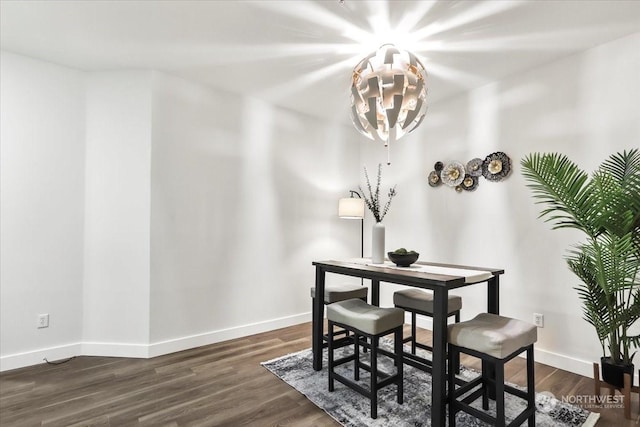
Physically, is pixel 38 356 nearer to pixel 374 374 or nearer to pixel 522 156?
pixel 374 374

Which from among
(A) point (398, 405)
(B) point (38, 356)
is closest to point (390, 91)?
(A) point (398, 405)

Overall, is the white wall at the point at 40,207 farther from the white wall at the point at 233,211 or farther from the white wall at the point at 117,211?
the white wall at the point at 233,211

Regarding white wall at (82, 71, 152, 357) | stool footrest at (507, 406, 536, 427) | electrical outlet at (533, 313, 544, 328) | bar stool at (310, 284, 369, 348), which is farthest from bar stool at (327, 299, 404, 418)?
white wall at (82, 71, 152, 357)

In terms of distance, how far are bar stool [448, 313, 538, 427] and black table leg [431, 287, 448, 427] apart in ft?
0.16

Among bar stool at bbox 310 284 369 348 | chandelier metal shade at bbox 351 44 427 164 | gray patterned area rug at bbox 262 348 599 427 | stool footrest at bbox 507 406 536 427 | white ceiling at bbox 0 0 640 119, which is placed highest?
white ceiling at bbox 0 0 640 119

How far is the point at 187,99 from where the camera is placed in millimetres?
3273

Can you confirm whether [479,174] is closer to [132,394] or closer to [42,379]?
[132,394]

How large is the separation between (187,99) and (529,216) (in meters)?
3.36

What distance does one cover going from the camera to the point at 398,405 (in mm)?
2193

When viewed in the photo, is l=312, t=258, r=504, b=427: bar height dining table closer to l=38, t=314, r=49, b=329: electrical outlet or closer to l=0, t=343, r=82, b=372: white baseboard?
l=0, t=343, r=82, b=372: white baseboard

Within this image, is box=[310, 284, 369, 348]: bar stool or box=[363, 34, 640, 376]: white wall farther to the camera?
box=[310, 284, 369, 348]: bar stool

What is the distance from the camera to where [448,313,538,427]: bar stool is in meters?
1.72

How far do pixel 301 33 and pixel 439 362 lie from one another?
2353 millimetres

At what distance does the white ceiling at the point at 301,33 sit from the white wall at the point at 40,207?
26cm
